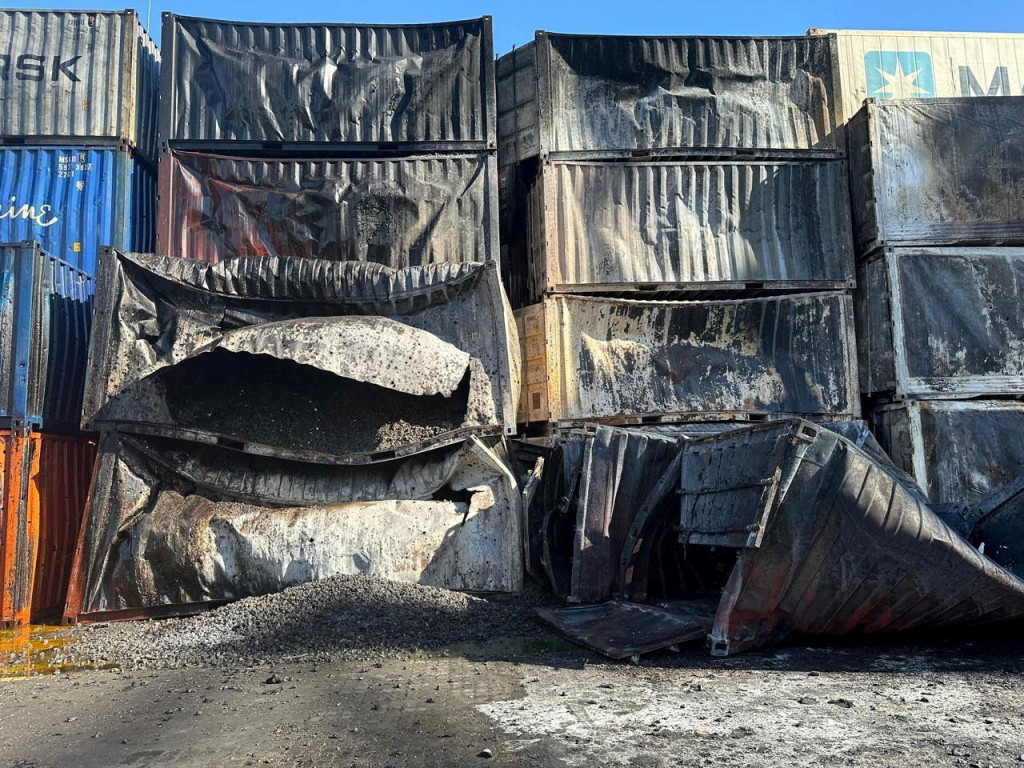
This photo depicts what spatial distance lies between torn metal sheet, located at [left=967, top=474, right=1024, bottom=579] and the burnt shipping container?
705 cm

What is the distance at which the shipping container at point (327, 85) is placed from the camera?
8.11 m

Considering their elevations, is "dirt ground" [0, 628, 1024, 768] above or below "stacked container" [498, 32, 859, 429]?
below

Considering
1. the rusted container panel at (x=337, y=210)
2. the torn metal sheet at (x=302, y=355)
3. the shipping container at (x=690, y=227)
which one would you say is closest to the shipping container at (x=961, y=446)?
the shipping container at (x=690, y=227)

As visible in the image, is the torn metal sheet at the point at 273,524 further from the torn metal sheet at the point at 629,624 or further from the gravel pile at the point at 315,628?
the torn metal sheet at the point at 629,624

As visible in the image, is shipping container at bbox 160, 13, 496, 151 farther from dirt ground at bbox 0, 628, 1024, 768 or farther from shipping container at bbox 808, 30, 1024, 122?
dirt ground at bbox 0, 628, 1024, 768

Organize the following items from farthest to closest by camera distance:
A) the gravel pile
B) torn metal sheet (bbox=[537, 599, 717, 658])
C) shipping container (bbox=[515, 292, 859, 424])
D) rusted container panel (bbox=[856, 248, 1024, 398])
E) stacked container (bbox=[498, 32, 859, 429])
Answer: stacked container (bbox=[498, 32, 859, 429]) → shipping container (bbox=[515, 292, 859, 424]) → rusted container panel (bbox=[856, 248, 1024, 398]) → the gravel pile → torn metal sheet (bbox=[537, 599, 717, 658])

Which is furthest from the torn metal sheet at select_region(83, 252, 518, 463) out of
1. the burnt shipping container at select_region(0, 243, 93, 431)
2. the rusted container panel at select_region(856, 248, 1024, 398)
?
the rusted container panel at select_region(856, 248, 1024, 398)

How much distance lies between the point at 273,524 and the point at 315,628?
1.30m

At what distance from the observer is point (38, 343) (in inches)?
253

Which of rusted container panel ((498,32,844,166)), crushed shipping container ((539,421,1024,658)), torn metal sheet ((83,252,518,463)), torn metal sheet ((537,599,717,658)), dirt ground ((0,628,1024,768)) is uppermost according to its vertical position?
rusted container panel ((498,32,844,166))

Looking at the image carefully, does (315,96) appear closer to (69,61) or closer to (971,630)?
(69,61)

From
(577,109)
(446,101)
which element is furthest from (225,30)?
(577,109)

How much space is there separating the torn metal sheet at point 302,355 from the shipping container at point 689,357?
0.88 m

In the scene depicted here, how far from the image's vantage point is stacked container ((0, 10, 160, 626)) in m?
6.19
